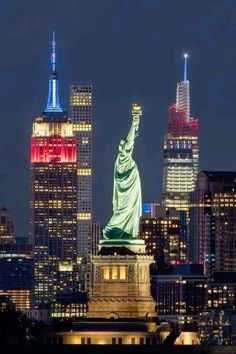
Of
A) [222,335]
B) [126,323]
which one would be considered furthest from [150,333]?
[222,335]

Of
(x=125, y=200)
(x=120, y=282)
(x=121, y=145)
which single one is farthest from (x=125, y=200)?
(x=120, y=282)

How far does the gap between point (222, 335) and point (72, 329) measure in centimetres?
5774

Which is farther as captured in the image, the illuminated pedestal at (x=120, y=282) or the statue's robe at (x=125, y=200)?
the statue's robe at (x=125, y=200)

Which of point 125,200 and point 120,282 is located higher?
point 125,200

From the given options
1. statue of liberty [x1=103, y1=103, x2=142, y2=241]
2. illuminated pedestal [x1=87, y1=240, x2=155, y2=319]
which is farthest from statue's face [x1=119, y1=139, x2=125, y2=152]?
illuminated pedestal [x1=87, y1=240, x2=155, y2=319]

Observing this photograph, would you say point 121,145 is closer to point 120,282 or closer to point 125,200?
point 125,200

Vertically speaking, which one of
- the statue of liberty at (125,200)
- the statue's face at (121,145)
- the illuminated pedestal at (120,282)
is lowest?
the illuminated pedestal at (120,282)

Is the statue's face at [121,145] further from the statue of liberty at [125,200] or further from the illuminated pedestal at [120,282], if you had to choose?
the illuminated pedestal at [120,282]

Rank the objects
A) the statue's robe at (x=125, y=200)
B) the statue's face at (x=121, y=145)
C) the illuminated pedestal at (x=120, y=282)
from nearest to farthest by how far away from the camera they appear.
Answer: the statue's face at (x=121, y=145)
the illuminated pedestal at (x=120, y=282)
the statue's robe at (x=125, y=200)

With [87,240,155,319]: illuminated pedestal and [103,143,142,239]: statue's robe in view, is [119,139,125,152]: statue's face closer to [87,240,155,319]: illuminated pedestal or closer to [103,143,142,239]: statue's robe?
[103,143,142,239]: statue's robe

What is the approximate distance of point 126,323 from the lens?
13188 centimetres

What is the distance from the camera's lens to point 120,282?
135875 millimetres

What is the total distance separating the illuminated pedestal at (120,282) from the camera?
444ft

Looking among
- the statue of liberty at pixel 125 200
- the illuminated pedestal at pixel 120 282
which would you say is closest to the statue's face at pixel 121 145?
the statue of liberty at pixel 125 200
